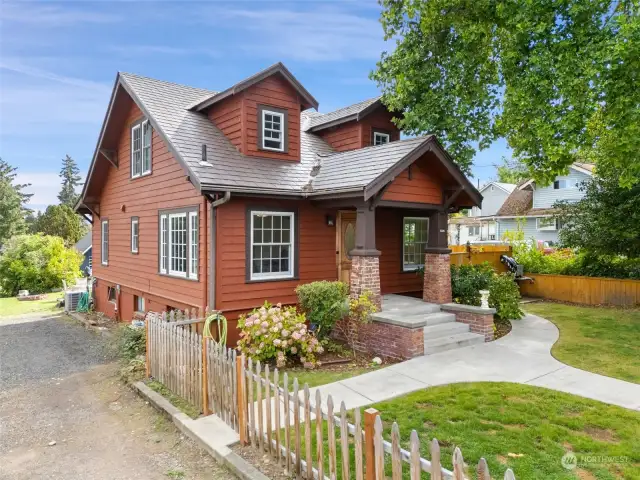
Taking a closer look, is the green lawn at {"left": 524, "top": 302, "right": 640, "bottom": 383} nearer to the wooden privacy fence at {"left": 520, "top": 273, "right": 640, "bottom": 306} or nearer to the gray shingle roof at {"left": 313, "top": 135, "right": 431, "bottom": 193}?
the wooden privacy fence at {"left": 520, "top": 273, "right": 640, "bottom": 306}

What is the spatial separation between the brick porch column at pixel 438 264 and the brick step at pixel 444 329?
1.04 meters

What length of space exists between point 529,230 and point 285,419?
1371 inches

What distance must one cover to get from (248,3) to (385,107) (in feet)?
17.7

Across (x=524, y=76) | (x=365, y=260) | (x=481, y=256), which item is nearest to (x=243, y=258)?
(x=365, y=260)

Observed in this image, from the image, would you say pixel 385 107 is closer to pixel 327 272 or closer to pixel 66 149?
pixel 327 272

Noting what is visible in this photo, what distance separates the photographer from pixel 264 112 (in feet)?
36.7

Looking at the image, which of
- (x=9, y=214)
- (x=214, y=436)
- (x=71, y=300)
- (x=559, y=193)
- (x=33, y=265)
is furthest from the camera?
(x=9, y=214)

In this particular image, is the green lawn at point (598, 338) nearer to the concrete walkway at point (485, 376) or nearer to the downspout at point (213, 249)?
the concrete walkway at point (485, 376)

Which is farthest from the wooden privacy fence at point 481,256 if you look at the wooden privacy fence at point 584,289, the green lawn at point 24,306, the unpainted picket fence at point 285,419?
the green lawn at point 24,306

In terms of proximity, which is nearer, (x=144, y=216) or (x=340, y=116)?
(x=144, y=216)

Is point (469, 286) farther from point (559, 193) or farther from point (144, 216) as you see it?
point (559, 193)

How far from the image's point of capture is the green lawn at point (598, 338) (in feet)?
25.4

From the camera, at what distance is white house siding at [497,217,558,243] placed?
106 feet

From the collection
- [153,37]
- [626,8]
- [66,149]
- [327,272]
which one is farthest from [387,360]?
[66,149]
